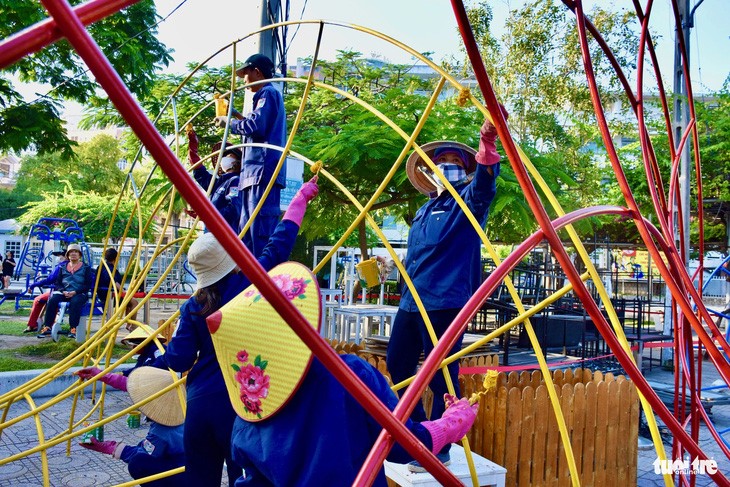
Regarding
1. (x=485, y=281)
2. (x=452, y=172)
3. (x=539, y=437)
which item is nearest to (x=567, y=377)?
(x=539, y=437)

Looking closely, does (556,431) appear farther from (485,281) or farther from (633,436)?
(485,281)

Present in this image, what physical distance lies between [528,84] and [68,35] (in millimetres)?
16661

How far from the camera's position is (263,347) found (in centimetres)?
193

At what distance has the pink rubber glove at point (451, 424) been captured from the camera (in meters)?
1.86

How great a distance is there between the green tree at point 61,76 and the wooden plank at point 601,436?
7.18 metres

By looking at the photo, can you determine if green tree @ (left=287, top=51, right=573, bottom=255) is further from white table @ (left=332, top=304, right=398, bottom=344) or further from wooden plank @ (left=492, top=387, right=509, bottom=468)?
wooden plank @ (left=492, top=387, right=509, bottom=468)

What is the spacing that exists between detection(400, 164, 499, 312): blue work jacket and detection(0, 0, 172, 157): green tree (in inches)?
248

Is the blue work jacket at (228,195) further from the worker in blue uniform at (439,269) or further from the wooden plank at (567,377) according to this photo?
the wooden plank at (567,377)

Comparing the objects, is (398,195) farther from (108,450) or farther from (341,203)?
(108,450)

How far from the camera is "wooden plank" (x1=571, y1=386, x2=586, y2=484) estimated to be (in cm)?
390

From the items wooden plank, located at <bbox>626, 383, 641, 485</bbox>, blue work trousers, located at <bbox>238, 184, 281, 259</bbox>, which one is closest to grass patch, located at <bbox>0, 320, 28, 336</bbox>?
blue work trousers, located at <bbox>238, 184, 281, 259</bbox>

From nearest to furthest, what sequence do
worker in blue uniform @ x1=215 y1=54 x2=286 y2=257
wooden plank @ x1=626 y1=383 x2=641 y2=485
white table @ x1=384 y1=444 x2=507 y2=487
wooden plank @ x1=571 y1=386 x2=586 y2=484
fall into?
white table @ x1=384 y1=444 x2=507 y2=487
worker in blue uniform @ x1=215 y1=54 x2=286 y2=257
wooden plank @ x1=571 y1=386 x2=586 y2=484
wooden plank @ x1=626 y1=383 x2=641 y2=485

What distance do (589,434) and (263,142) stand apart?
2666 mm

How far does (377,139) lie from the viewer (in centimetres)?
755
